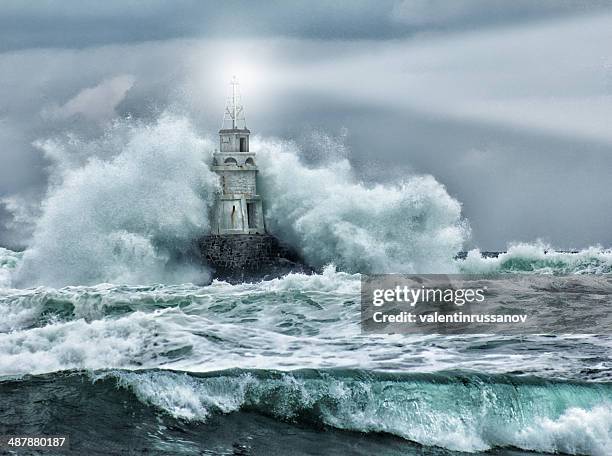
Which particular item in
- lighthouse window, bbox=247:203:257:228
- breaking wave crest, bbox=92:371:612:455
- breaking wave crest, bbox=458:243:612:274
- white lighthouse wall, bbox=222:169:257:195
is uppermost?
white lighthouse wall, bbox=222:169:257:195

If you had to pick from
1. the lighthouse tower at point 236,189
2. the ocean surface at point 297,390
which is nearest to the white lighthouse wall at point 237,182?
the lighthouse tower at point 236,189

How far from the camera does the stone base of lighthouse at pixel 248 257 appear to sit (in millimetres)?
28969

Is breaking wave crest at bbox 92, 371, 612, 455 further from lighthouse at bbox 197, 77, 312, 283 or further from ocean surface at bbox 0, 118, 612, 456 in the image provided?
lighthouse at bbox 197, 77, 312, 283

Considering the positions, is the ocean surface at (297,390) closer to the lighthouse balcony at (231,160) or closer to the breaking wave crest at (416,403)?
the breaking wave crest at (416,403)

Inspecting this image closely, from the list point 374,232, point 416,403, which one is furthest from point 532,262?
point 416,403

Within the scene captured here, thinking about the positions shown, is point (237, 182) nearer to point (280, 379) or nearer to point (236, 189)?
point (236, 189)

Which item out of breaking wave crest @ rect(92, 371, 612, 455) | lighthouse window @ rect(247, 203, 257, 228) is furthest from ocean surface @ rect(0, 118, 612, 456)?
lighthouse window @ rect(247, 203, 257, 228)

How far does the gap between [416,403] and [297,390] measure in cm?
142

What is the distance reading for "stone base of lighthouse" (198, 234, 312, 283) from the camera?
28969 millimetres

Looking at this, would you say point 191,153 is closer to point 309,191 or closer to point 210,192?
point 210,192

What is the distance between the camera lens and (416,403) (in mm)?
9188

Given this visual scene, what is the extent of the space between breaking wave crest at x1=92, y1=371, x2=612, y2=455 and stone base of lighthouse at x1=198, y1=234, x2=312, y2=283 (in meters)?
18.9

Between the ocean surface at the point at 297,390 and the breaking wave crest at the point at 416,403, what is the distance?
0.06 feet

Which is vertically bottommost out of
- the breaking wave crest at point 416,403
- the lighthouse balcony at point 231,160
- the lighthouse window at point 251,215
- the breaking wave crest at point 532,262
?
the breaking wave crest at point 416,403
